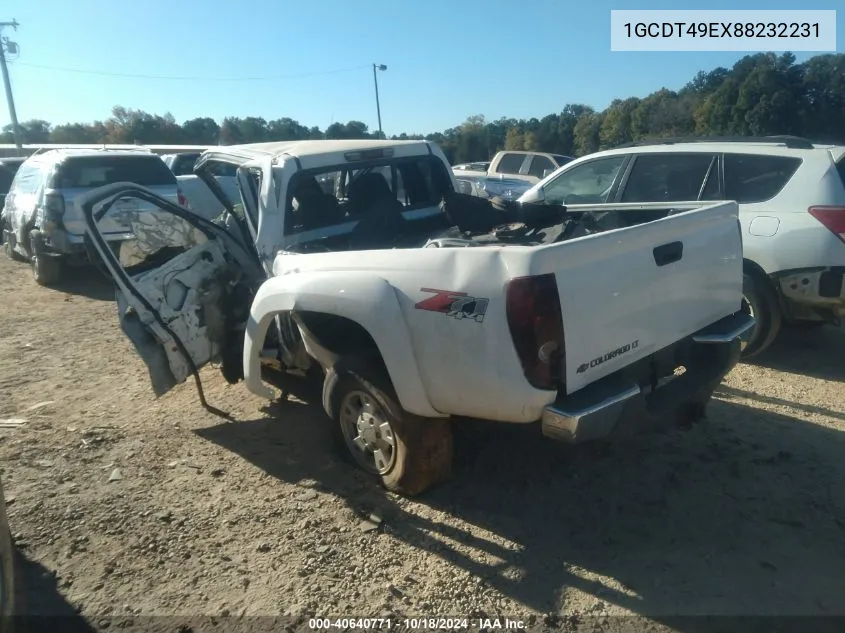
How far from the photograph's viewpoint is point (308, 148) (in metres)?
4.83

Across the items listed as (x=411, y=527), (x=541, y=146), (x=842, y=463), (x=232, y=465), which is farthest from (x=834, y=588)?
(x=541, y=146)

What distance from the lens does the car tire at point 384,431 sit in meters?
3.58

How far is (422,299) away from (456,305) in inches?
8.0

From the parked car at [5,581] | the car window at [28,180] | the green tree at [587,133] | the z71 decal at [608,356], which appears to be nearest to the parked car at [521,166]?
the car window at [28,180]

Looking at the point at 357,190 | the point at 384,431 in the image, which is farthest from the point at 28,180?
the point at 384,431

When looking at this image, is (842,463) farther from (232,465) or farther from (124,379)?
(124,379)

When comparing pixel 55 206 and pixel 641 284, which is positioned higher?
pixel 55 206

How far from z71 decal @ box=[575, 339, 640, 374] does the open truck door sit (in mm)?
2709

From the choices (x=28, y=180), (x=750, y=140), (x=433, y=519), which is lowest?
(x=433, y=519)

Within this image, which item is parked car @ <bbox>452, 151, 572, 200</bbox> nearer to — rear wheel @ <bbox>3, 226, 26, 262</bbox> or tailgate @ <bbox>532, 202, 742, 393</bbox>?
rear wheel @ <bbox>3, 226, 26, 262</bbox>

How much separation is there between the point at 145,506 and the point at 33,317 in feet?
19.7

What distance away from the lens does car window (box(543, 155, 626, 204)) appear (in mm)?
6957

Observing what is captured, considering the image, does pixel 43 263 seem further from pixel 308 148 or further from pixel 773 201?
pixel 773 201

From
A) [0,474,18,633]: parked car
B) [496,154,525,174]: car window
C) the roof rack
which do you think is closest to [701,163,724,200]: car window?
the roof rack
